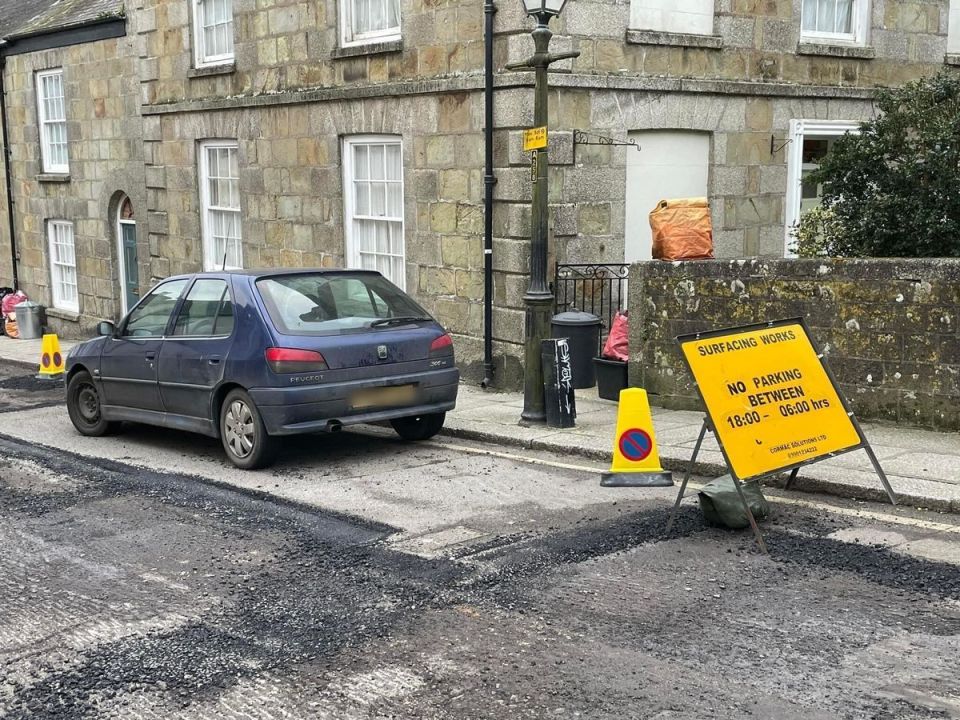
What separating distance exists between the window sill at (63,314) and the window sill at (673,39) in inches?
550

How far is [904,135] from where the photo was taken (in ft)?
37.6

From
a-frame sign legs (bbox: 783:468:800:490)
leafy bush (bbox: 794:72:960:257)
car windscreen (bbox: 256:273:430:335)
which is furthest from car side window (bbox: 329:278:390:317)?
leafy bush (bbox: 794:72:960:257)

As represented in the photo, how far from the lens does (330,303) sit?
370 inches

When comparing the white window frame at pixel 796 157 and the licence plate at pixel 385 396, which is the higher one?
the white window frame at pixel 796 157

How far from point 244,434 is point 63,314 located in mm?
15175

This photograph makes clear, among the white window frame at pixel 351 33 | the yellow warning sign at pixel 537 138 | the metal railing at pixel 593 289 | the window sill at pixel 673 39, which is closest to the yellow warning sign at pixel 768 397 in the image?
the yellow warning sign at pixel 537 138

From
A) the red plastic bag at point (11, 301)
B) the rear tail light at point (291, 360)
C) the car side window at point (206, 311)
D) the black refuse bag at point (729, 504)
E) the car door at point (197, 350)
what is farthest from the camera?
the red plastic bag at point (11, 301)

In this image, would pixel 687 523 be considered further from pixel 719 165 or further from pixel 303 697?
pixel 719 165

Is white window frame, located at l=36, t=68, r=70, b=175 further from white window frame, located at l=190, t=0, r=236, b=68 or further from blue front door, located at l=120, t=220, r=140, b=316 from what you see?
white window frame, located at l=190, t=0, r=236, b=68

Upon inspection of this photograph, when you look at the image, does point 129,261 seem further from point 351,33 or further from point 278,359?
point 278,359

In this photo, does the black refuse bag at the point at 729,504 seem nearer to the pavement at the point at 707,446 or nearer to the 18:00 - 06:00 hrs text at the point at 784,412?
the 18:00 - 06:00 hrs text at the point at 784,412

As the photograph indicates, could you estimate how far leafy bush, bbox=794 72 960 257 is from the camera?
11.0 metres

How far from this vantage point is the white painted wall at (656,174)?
13.3 m

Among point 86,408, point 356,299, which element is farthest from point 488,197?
point 86,408
